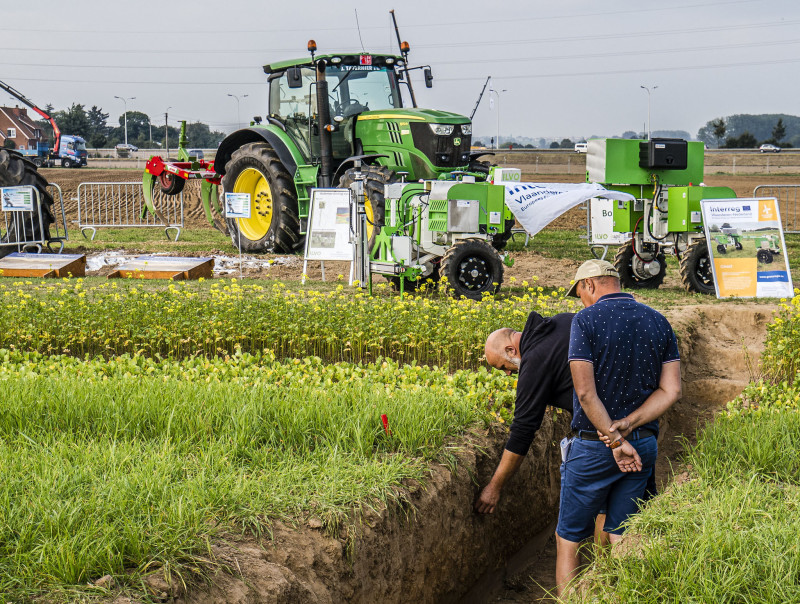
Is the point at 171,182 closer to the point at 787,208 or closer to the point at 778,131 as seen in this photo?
the point at 787,208

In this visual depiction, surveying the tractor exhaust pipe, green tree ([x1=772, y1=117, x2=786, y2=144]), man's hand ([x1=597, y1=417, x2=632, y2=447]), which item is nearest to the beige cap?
man's hand ([x1=597, y1=417, x2=632, y2=447])

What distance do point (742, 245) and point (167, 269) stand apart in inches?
302

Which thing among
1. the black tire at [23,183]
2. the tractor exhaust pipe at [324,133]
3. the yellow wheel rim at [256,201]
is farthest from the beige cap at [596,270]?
the black tire at [23,183]

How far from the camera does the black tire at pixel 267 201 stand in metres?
14.3

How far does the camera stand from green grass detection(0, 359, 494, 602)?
323 centimetres

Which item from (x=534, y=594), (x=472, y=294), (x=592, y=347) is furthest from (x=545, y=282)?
(x=592, y=347)

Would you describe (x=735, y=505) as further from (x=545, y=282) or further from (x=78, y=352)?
(x=545, y=282)

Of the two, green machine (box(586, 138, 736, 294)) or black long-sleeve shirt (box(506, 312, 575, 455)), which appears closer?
black long-sleeve shirt (box(506, 312, 575, 455))

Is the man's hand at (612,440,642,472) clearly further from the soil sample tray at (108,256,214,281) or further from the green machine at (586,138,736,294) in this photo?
the soil sample tray at (108,256,214,281)

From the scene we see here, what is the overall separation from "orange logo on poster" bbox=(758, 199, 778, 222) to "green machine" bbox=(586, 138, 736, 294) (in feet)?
1.31

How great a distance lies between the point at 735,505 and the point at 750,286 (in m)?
7.75

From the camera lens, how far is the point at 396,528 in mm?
4164

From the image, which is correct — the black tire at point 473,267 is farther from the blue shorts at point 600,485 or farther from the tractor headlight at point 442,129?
the blue shorts at point 600,485

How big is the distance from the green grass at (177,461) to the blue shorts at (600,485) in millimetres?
786
